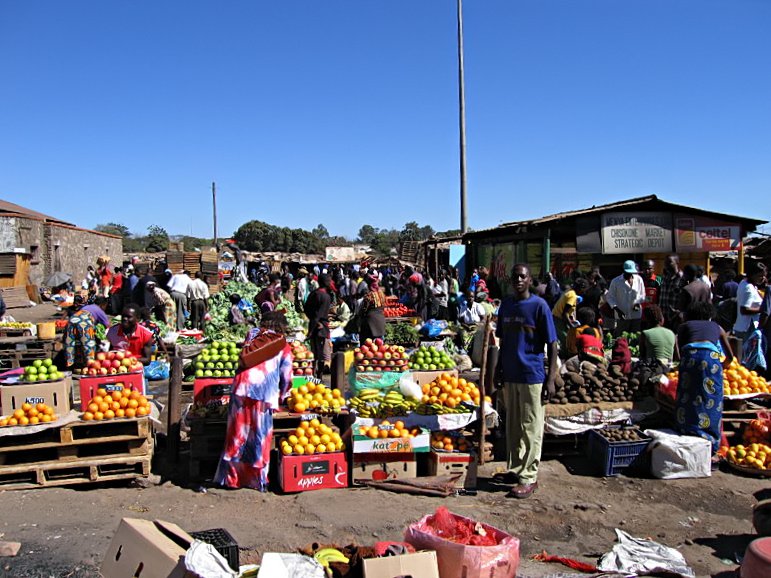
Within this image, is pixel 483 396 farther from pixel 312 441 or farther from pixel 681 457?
pixel 681 457

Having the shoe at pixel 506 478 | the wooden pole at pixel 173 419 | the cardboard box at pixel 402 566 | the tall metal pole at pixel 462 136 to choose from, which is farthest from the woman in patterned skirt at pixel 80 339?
the tall metal pole at pixel 462 136

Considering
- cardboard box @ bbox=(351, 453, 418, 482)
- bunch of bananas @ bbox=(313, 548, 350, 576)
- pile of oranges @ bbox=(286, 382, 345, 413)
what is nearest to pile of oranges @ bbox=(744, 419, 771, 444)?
cardboard box @ bbox=(351, 453, 418, 482)

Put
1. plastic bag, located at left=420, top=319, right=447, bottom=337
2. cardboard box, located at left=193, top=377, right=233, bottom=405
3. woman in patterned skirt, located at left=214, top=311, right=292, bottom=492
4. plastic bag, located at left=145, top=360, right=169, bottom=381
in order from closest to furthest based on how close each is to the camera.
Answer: woman in patterned skirt, located at left=214, top=311, right=292, bottom=492 → cardboard box, located at left=193, top=377, right=233, bottom=405 → plastic bag, located at left=145, top=360, right=169, bottom=381 → plastic bag, located at left=420, top=319, right=447, bottom=337

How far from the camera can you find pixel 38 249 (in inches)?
1123

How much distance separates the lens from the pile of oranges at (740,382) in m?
7.29

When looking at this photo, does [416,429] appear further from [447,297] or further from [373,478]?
[447,297]

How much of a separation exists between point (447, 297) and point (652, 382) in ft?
36.4

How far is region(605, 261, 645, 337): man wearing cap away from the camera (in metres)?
11.3

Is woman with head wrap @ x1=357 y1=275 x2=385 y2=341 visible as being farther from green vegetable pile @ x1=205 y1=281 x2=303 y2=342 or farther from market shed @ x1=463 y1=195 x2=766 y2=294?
market shed @ x1=463 y1=195 x2=766 y2=294

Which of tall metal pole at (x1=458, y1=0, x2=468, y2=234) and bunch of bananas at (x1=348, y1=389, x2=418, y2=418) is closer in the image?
bunch of bananas at (x1=348, y1=389, x2=418, y2=418)

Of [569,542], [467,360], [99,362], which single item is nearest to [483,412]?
[569,542]

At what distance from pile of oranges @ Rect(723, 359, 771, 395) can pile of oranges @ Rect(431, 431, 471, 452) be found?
320 centimetres

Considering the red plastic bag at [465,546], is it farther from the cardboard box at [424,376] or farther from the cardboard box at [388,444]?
the cardboard box at [424,376]

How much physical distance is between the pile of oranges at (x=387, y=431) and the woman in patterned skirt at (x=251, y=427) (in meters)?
0.96
